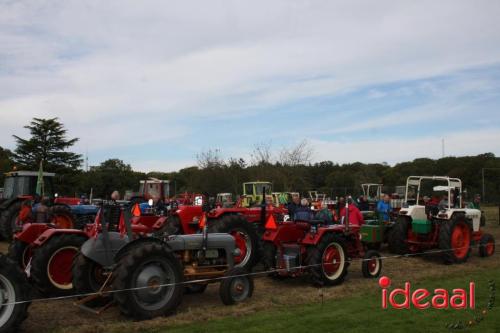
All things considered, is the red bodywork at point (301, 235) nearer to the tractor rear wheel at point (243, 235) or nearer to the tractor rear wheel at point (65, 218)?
the tractor rear wheel at point (243, 235)

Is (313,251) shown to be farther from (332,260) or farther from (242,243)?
(242,243)

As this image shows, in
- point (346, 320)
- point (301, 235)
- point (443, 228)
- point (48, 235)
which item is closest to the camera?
point (346, 320)

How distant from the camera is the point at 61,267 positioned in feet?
26.6

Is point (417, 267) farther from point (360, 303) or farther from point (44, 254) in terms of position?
point (44, 254)

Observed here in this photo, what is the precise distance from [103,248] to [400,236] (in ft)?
24.6

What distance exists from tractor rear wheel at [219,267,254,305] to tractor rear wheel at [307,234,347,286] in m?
1.55

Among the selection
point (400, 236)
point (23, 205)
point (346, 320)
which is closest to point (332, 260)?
point (346, 320)

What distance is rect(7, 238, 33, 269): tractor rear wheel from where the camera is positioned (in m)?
8.88

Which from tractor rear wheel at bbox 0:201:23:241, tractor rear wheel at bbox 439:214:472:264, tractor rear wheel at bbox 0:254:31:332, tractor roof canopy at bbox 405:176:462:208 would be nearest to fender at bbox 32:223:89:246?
tractor rear wheel at bbox 0:254:31:332

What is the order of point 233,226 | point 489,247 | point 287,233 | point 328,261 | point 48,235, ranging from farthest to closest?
point 489,247
point 233,226
point 287,233
point 328,261
point 48,235

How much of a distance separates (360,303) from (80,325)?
374 cm

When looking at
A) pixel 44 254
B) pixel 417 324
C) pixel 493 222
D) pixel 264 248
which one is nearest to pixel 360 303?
pixel 417 324

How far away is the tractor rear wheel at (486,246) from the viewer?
12398mm

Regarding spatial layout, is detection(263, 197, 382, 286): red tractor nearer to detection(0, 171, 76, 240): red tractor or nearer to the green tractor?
detection(0, 171, 76, 240): red tractor
